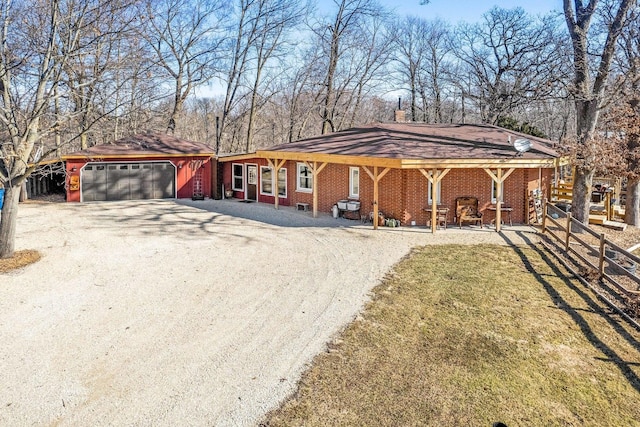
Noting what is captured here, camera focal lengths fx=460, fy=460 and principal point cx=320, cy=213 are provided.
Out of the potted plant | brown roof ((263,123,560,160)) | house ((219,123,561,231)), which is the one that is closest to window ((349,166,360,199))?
house ((219,123,561,231))

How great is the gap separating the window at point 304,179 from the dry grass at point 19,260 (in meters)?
10.0

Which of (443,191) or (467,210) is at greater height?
(443,191)

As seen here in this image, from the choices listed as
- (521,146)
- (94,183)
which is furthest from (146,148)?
(521,146)

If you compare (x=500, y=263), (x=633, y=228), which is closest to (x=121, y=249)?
(x=500, y=263)

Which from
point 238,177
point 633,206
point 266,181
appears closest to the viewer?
point 633,206

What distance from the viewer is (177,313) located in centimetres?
776

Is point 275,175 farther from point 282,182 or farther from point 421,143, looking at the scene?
point 421,143

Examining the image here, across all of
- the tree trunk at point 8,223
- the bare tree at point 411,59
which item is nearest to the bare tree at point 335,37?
the bare tree at point 411,59

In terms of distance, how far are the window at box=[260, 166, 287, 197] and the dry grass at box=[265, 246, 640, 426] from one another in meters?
10.9

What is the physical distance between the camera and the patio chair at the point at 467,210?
15.1 metres

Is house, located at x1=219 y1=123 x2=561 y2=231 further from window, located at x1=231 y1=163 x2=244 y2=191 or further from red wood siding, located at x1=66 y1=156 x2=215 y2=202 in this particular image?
red wood siding, located at x1=66 y1=156 x2=215 y2=202

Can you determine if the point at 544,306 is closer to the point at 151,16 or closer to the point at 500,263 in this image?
the point at 500,263

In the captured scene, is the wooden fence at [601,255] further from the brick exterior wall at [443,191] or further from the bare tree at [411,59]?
the bare tree at [411,59]

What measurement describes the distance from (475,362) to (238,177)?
57.0 ft
